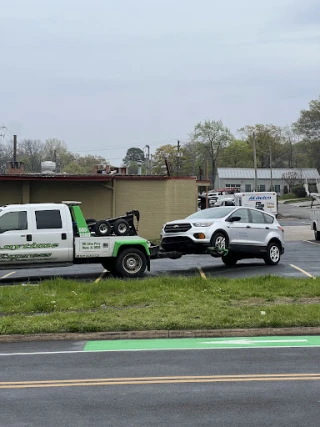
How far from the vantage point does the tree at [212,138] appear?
121 metres

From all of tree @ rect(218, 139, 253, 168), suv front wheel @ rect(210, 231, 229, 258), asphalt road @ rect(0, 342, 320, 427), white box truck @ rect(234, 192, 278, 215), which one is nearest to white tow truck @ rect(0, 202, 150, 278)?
suv front wheel @ rect(210, 231, 229, 258)

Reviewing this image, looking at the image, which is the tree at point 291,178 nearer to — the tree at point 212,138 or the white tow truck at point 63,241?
the tree at point 212,138

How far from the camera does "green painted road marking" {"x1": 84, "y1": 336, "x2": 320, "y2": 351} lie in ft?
32.2

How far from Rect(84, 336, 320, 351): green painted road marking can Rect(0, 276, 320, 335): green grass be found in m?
0.42

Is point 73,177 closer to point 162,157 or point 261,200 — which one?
point 261,200

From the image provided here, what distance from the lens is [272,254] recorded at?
20.5 metres

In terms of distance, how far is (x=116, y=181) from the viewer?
1305 inches

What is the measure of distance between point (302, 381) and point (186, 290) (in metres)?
6.61

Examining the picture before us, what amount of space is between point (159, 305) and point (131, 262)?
5.05 m

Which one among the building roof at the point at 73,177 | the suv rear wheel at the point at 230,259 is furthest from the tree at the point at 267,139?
the suv rear wheel at the point at 230,259

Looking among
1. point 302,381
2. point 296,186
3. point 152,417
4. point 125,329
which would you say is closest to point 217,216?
point 125,329

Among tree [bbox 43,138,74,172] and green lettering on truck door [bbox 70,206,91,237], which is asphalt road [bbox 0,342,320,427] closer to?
green lettering on truck door [bbox 70,206,91,237]

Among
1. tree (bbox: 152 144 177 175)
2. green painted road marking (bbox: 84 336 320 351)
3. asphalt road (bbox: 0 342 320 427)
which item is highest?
tree (bbox: 152 144 177 175)

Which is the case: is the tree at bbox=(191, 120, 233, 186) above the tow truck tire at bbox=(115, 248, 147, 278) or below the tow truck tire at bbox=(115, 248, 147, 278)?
above
